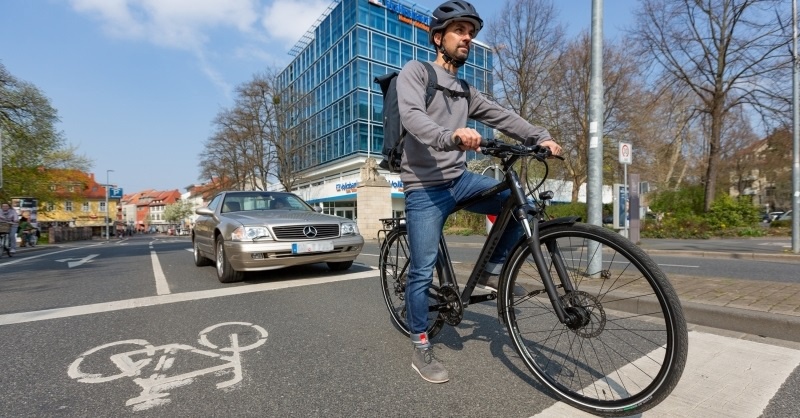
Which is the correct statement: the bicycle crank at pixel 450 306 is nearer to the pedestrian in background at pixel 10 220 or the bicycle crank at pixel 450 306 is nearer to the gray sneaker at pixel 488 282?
the gray sneaker at pixel 488 282

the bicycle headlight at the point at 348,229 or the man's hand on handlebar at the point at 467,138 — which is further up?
the man's hand on handlebar at the point at 467,138

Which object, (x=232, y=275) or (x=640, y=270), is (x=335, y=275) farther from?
(x=640, y=270)

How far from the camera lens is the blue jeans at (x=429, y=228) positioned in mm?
2408

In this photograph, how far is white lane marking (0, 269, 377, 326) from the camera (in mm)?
3854

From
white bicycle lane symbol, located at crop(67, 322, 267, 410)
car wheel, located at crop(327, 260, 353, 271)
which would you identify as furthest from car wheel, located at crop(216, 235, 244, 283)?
white bicycle lane symbol, located at crop(67, 322, 267, 410)

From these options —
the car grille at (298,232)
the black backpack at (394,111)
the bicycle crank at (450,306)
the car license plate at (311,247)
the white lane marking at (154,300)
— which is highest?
the black backpack at (394,111)

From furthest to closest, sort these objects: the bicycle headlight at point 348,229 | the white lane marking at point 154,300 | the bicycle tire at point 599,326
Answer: the bicycle headlight at point 348,229 < the white lane marking at point 154,300 < the bicycle tire at point 599,326

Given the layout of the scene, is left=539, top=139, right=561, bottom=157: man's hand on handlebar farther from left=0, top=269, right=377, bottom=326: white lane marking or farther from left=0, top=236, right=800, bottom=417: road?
left=0, top=269, right=377, bottom=326: white lane marking

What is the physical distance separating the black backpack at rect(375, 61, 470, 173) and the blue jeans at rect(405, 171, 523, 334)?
0.85ft

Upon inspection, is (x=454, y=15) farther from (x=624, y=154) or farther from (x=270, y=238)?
(x=624, y=154)

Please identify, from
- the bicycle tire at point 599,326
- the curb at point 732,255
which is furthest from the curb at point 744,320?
the curb at point 732,255

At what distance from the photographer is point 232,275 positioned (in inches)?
222

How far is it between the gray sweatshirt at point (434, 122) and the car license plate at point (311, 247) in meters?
3.32

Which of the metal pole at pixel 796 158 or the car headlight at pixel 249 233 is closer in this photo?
the car headlight at pixel 249 233
